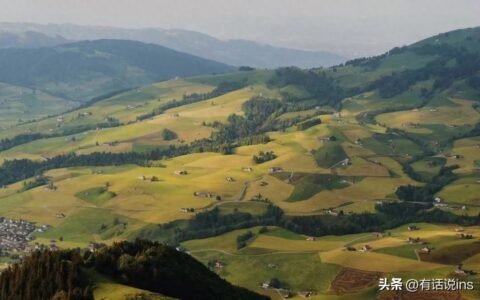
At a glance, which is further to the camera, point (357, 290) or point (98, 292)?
point (357, 290)

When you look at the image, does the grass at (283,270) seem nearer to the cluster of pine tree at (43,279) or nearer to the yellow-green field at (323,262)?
the yellow-green field at (323,262)

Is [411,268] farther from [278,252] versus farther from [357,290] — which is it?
[278,252]

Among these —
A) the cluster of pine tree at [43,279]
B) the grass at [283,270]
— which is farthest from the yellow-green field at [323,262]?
the cluster of pine tree at [43,279]

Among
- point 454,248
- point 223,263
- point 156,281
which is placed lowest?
point 223,263

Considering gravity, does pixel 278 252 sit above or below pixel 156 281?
below

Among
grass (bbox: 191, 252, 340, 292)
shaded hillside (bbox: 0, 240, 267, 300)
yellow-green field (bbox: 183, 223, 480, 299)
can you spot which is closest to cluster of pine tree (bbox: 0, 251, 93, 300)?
shaded hillside (bbox: 0, 240, 267, 300)

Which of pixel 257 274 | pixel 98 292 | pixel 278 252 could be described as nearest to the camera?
pixel 98 292

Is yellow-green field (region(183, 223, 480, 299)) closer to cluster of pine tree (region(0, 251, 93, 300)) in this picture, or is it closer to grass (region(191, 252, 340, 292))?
grass (region(191, 252, 340, 292))

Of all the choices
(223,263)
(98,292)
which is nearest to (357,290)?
(223,263)
